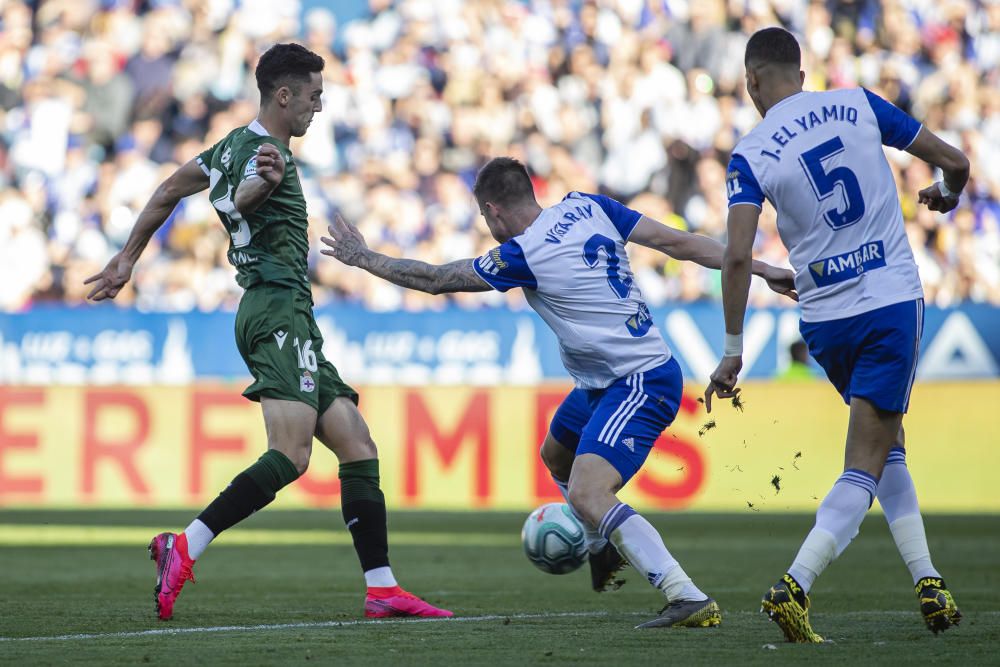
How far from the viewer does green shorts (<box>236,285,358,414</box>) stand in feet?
21.2

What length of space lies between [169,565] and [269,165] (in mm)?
1722

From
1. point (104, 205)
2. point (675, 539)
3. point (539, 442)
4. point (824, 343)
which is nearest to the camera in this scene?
point (824, 343)

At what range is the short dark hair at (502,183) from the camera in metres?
6.44

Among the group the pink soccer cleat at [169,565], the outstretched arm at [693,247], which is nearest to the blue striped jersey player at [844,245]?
the outstretched arm at [693,247]

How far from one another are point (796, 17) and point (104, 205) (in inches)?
355

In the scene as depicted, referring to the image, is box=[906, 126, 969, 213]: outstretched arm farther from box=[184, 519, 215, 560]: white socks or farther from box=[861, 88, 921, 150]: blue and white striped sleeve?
box=[184, 519, 215, 560]: white socks

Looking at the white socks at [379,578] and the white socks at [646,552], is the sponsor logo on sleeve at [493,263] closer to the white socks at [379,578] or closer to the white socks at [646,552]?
the white socks at [646,552]

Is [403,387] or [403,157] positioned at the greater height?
[403,157]

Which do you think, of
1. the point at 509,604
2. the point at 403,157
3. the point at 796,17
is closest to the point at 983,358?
the point at 796,17

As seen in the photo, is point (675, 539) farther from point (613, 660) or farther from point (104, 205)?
point (104, 205)

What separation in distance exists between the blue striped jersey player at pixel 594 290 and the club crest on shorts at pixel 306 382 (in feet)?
1.72

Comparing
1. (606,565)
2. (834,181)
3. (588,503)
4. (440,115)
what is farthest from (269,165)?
(440,115)

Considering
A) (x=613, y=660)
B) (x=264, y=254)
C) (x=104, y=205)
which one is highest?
(x=104, y=205)

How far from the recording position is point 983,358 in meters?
15.7
